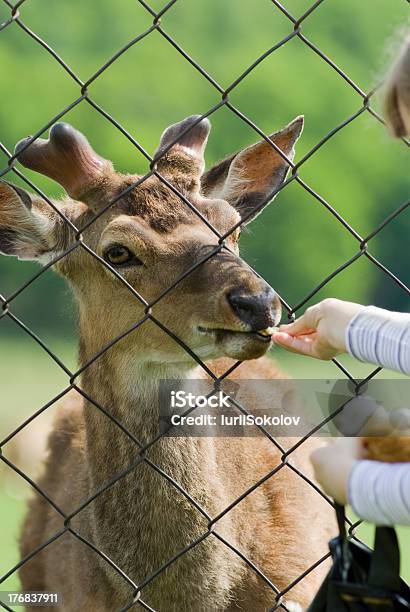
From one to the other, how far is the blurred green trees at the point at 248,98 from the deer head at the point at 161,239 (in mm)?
13306

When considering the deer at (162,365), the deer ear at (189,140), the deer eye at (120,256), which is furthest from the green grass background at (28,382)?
the deer ear at (189,140)

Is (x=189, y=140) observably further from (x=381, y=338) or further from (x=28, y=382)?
(x=28, y=382)

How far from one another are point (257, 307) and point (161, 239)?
0.56 m

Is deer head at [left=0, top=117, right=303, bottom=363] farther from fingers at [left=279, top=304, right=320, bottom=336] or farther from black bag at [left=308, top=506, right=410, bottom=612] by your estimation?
black bag at [left=308, top=506, right=410, bottom=612]

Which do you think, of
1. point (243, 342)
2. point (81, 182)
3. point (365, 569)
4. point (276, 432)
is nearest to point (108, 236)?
point (81, 182)

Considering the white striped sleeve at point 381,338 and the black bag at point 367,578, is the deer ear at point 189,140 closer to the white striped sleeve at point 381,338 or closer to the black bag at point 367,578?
the white striped sleeve at point 381,338

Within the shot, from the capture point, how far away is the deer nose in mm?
2762

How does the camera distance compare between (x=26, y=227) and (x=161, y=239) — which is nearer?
(x=161, y=239)

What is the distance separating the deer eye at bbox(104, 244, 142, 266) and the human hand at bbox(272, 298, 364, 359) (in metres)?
0.84

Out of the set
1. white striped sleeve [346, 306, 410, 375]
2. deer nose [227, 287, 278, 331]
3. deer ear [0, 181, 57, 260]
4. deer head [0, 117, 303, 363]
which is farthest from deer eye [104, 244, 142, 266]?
white striped sleeve [346, 306, 410, 375]

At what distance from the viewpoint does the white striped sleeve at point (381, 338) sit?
2117mm

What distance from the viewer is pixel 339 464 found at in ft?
6.63

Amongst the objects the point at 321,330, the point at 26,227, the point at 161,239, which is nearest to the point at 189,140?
the point at 161,239

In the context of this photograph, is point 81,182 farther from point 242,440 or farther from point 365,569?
point 365,569
